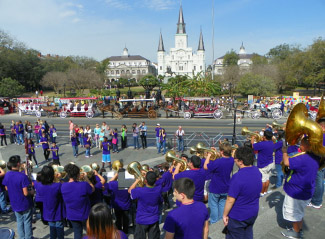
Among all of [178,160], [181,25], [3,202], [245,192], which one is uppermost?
[181,25]

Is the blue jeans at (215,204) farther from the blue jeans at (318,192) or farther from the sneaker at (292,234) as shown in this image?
the blue jeans at (318,192)

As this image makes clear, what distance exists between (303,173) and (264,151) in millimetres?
2552

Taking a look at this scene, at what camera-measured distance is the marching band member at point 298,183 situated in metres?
3.55

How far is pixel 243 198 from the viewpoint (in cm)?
316

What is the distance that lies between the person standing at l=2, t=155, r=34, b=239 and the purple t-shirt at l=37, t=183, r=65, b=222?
1.59ft

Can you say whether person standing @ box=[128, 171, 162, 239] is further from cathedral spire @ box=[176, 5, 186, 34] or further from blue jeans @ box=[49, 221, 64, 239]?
cathedral spire @ box=[176, 5, 186, 34]

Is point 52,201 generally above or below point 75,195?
below

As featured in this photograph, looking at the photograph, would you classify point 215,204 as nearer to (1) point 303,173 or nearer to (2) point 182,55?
(1) point 303,173

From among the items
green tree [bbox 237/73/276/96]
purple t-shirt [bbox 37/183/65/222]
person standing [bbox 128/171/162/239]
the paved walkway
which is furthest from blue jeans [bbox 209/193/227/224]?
green tree [bbox 237/73/276/96]

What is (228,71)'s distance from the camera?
5975cm

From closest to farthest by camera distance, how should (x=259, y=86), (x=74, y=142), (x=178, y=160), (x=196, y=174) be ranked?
(x=196, y=174)
(x=178, y=160)
(x=74, y=142)
(x=259, y=86)

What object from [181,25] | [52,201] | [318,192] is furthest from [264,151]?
[181,25]

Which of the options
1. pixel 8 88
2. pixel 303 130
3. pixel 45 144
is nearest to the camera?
pixel 303 130

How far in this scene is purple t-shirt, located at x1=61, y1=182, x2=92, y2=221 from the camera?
411cm
